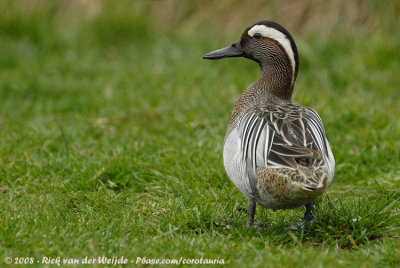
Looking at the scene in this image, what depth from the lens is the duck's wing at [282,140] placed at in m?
3.64

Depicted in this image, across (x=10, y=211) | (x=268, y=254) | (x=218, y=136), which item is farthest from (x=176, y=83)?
(x=268, y=254)

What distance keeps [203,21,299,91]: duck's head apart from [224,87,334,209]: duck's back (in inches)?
15.7

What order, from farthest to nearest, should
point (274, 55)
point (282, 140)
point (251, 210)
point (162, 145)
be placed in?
point (162, 145)
point (274, 55)
point (251, 210)
point (282, 140)

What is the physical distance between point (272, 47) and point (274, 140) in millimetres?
1086

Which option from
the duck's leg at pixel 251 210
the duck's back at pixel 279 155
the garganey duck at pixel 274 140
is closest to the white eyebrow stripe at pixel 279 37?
the garganey duck at pixel 274 140

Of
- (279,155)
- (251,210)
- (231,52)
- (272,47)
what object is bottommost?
(251,210)

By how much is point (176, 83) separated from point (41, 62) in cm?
223

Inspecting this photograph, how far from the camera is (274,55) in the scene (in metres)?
4.61

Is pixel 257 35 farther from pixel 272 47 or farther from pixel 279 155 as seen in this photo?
pixel 279 155

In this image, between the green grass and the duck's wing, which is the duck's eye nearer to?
the duck's wing

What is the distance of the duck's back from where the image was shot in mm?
3553

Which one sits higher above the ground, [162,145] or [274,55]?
[274,55]

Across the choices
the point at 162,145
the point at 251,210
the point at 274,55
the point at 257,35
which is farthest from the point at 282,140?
the point at 162,145

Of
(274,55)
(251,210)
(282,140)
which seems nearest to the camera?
(282,140)
